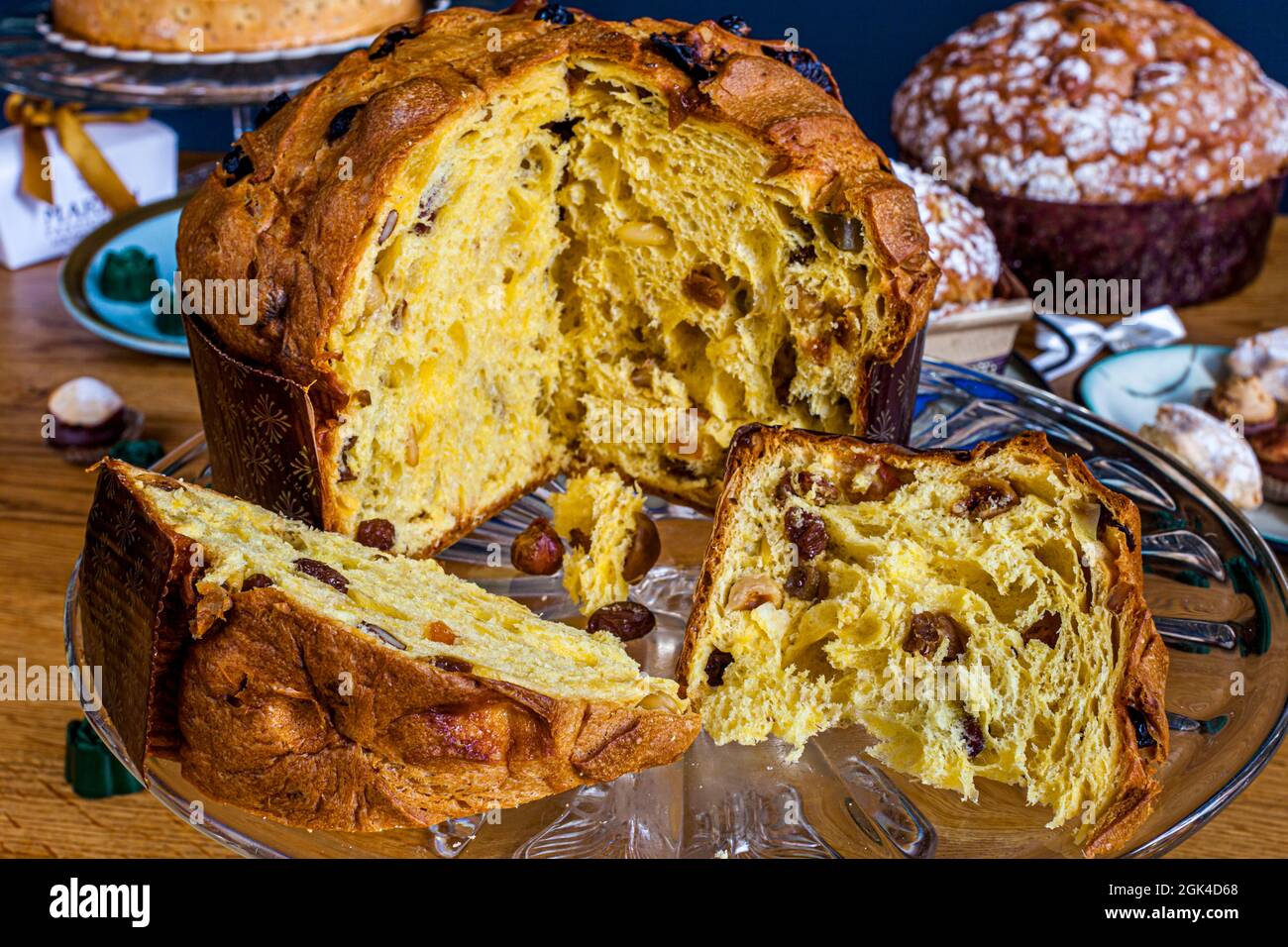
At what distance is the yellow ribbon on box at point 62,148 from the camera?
374 cm

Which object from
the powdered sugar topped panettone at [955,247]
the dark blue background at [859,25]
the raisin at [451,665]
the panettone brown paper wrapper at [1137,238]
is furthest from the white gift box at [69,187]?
the raisin at [451,665]

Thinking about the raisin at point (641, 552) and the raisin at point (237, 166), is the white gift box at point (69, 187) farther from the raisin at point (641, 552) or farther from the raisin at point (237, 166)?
the raisin at point (641, 552)

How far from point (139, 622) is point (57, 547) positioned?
1.15m

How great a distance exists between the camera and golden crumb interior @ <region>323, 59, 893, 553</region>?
7.20 ft

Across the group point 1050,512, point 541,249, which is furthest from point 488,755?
point 541,249

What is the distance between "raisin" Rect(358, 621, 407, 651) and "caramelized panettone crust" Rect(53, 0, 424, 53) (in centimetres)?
229

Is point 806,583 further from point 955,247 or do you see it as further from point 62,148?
point 62,148

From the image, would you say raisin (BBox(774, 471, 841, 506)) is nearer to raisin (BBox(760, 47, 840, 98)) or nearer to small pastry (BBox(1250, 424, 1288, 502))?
raisin (BBox(760, 47, 840, 98))

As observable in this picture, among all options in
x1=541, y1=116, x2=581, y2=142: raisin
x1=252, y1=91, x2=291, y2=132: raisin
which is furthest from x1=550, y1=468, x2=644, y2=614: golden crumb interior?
x1=252, y1=91, x2=291, y2=132: raisin

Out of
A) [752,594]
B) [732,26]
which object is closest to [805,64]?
[732,26]

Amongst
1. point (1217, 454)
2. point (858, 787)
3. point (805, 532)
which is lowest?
point (858, 787)

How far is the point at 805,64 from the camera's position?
2.32m
